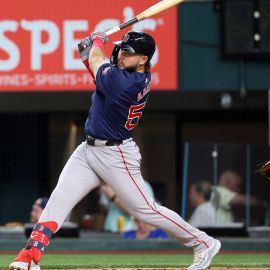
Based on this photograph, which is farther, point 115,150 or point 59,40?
point 59,40

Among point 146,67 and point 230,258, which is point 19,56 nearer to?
point 230,258

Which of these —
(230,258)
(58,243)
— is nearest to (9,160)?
(58,243)

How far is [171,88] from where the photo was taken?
12.3m

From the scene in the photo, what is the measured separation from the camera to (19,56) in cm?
1240

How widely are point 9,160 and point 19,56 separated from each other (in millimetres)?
1870

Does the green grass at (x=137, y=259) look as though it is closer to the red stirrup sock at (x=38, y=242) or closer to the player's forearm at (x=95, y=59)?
the red stirrup sock at (x=38, y=242)

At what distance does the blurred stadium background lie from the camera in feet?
39.8

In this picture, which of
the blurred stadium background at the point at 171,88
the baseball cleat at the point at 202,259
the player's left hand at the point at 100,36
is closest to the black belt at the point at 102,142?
the player's left hand at the point at 100,36

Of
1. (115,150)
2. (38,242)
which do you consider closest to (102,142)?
(115,150)

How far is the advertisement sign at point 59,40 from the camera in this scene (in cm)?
1230

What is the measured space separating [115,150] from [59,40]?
5.90 meters

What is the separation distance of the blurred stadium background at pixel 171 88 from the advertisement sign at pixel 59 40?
0.04 feet

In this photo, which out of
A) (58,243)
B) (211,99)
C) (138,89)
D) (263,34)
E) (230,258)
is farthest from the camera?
(211,99)

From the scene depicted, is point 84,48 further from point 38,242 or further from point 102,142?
point 38,242
